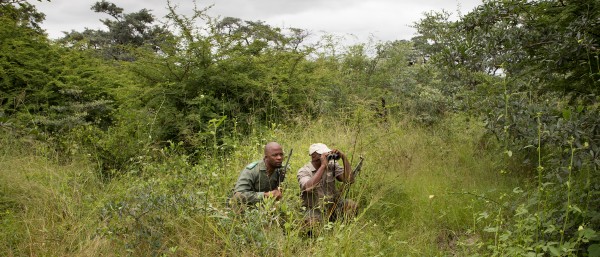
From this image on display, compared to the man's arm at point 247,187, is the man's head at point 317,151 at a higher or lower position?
higher

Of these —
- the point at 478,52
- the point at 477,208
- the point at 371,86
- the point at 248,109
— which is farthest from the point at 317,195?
the point at 371,86

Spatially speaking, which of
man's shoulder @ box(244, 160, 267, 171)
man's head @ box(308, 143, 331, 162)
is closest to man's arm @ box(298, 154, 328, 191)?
man's head @ box(308, 143, 331, 162)

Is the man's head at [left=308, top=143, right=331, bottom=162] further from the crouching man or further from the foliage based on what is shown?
the foliage

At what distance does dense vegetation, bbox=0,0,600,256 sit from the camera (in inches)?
113

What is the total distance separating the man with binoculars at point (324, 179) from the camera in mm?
4098

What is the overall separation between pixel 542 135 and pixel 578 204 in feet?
1.92

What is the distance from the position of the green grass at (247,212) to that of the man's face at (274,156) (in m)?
0.30

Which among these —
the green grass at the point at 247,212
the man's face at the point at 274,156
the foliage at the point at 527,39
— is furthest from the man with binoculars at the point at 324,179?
the foliage at the point at 527,39

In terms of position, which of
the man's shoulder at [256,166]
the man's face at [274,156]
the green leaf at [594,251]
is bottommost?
the green leaf at [594,251]

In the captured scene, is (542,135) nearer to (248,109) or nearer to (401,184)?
(401,184)

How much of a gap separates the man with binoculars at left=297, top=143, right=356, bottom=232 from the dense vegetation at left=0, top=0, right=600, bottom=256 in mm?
280

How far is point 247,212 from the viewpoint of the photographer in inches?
119

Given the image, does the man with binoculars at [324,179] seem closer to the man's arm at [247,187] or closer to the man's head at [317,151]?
the man's head at [317,151]

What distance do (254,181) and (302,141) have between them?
78.6 inches
